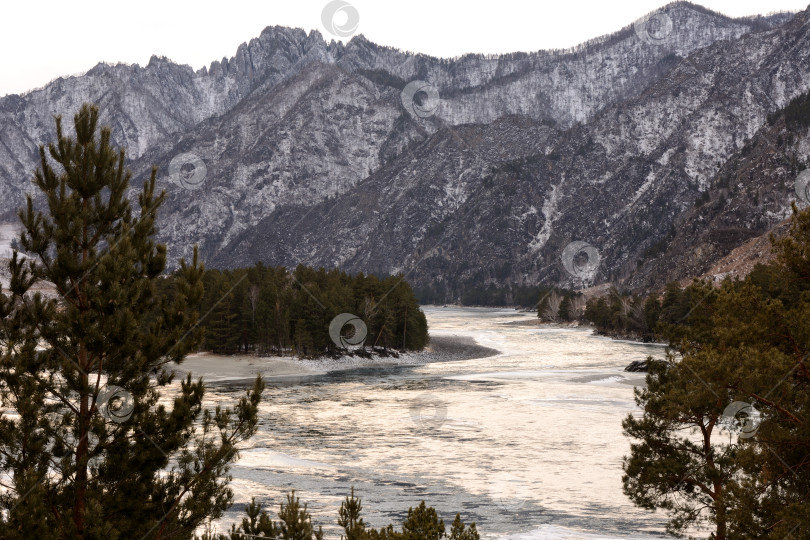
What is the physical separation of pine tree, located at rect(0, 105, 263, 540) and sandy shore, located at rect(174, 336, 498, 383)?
64.3m

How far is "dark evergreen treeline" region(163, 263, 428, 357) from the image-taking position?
326 ft

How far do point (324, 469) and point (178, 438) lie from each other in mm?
23637

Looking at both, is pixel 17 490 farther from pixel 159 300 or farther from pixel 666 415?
pixel 666 415

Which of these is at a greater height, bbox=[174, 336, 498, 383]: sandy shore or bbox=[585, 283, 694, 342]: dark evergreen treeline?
bbox=[585, 283, 694, 342]: dark evergreen treeline

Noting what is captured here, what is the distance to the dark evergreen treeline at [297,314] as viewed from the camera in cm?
9944

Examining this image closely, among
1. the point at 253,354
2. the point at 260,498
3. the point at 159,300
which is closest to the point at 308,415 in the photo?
the point at 260,498

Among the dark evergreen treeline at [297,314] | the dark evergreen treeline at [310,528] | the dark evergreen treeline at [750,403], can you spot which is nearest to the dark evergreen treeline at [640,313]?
the dark evergreen treeline at [297,314]

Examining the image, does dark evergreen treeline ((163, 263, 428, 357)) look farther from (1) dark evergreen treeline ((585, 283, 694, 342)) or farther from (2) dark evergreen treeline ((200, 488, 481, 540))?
(2) dark evergreen treeline ((200, 488, 481, 540))

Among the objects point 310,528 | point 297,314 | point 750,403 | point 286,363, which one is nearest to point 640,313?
point 297,314

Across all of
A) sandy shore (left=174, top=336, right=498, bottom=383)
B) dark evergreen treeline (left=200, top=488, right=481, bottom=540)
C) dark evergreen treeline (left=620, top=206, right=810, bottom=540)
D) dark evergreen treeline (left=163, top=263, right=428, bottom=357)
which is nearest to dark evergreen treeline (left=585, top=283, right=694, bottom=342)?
sandy shore (left=174, top=336, right=498, bottom=383)

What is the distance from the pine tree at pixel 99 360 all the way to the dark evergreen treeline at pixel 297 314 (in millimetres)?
80654

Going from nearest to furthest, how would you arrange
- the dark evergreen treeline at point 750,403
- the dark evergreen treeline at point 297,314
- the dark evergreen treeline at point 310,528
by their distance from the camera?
the dark evergreen treeline at point 310,528, the dark evergreen treeline at point 750,403, the dark evergreen treeline at point 297,314

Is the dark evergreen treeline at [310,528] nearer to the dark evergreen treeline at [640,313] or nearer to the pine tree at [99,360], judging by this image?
the pine tree at [99,360]

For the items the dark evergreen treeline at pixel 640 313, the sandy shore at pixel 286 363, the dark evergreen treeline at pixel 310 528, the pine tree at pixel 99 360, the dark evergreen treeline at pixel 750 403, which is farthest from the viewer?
the dark evergreen treeline at pixel 640 313
